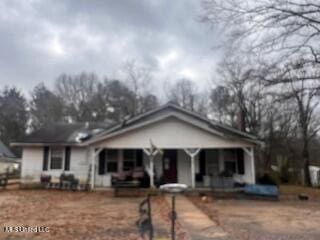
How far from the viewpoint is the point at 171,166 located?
20.0 meters

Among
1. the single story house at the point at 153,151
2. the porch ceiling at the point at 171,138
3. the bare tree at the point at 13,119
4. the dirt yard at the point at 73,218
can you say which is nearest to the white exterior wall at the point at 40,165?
the single story house at the point at 153,151

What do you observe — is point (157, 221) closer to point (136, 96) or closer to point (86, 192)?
point (86, 192)

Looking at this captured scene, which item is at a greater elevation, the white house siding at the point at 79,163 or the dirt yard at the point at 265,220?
the white house siding at the point at 79,163

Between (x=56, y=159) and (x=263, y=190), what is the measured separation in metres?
12.5

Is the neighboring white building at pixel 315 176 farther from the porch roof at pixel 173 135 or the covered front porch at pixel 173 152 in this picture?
the porch roof at pixel 173 135

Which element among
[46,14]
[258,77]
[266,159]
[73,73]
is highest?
[73,73]

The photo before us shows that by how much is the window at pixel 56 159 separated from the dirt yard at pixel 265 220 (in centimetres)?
1013

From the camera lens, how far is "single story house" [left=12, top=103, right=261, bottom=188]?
18328mm

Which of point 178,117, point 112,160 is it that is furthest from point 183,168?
point 112,160

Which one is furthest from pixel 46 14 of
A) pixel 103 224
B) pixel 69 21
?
pixel 103 224

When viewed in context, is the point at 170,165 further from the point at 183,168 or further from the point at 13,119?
the point at 13,119

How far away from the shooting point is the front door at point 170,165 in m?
19.8

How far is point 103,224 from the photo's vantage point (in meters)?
9.33

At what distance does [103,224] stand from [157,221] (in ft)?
4.99
